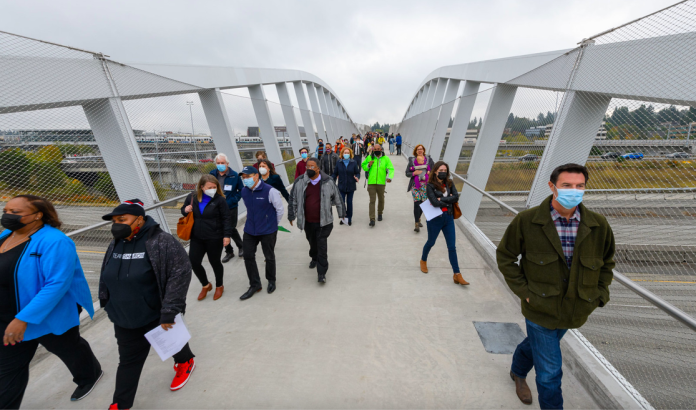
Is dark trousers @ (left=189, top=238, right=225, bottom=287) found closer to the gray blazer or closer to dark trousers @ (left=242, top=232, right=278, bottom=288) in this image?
dark trousers @ (left=242, top=232, right=278, bottom=288)

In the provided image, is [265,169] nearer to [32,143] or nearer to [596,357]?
[32,143]

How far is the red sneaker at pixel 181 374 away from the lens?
8.02ft

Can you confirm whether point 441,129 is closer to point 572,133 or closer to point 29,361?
point 572,133

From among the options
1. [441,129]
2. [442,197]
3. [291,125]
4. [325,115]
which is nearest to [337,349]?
[442,197]

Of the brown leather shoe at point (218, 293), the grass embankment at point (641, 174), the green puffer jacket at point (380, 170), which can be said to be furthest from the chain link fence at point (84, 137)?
the grass embankment at point (641, 174)

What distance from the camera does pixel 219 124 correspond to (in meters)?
7.45

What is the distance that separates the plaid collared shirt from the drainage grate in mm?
1373

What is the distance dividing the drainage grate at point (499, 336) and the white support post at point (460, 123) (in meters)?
6.84

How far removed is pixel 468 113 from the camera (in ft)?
28.5

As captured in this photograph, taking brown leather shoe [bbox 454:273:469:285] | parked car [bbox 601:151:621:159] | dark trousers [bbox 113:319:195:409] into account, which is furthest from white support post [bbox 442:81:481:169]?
dark trousers [bbox 113:319:195:409]

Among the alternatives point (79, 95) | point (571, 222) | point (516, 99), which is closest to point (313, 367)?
point (571, 222)

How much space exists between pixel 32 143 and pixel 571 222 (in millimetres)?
5588

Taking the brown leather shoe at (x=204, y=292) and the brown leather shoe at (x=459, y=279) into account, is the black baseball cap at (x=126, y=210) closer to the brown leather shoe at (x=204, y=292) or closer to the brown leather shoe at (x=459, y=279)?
the brown leather shoe at (x=204, y=292)

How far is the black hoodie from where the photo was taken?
6.82ft
